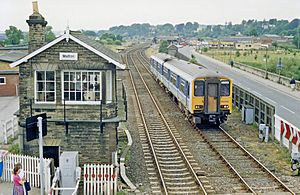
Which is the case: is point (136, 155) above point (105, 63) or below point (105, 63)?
below

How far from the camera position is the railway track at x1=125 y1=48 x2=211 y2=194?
14.4m

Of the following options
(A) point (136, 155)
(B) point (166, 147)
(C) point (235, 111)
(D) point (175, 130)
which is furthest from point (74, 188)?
(C) point (235, 111)

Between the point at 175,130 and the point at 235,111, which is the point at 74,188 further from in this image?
the point at 235,111

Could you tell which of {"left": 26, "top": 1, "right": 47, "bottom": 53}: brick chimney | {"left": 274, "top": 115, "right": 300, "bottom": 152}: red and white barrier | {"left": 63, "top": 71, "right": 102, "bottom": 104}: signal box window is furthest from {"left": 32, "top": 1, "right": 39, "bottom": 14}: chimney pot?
{"left": 274, "top": 115, "right": 300, "bottom": 152}: red and white barrier

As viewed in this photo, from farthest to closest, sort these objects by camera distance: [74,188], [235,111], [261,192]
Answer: [235,111]
[261,192]
[74,188]

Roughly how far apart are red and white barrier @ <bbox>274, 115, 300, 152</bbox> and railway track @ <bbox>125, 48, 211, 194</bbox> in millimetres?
3816

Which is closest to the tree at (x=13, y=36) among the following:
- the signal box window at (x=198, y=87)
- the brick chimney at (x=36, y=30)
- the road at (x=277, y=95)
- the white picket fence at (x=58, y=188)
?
the road at (x=277, y=95)

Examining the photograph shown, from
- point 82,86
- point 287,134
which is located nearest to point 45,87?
point 82,86

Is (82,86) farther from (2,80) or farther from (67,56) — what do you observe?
(2,80)

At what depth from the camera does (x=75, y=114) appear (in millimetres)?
15414

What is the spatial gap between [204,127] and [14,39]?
206ft

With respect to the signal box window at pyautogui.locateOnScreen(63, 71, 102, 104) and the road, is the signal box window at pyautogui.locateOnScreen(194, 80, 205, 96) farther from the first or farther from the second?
the signal box window at pyautogui.locateOnScreen(63, 71, 102, 104)

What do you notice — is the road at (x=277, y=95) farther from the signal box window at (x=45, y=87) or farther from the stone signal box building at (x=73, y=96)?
the signal box window at (x=45, y=87)

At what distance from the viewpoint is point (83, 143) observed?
15367mm
